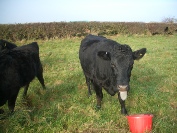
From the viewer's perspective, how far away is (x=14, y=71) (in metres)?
5.04

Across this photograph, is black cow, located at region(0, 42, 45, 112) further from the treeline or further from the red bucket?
the treeline

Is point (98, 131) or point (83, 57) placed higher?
point (83, 57)

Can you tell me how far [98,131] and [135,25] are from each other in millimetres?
25246

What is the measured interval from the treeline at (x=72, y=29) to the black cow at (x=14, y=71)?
1460cm

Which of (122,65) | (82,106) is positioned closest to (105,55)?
(122,65)

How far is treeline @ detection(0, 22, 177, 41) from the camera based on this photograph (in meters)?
20.1

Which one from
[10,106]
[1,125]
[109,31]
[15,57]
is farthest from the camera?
[109,31]

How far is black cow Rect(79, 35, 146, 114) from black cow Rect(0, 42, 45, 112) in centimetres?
150

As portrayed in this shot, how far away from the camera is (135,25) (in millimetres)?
28078

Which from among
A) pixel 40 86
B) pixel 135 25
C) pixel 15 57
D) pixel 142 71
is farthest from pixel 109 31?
pixel 15 57

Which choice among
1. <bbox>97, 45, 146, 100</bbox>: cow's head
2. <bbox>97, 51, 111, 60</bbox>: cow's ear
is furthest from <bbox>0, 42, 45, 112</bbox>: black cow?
<bbox>97, 45, 146, 100</bbox>: cow's head

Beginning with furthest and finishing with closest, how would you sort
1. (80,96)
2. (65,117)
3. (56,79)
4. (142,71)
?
(142,71) < (56,79) < (80,96) < (65,117)

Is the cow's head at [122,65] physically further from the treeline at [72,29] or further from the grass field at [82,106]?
the treeline at [72,29]

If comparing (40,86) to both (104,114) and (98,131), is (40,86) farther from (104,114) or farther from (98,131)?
(98,131)
